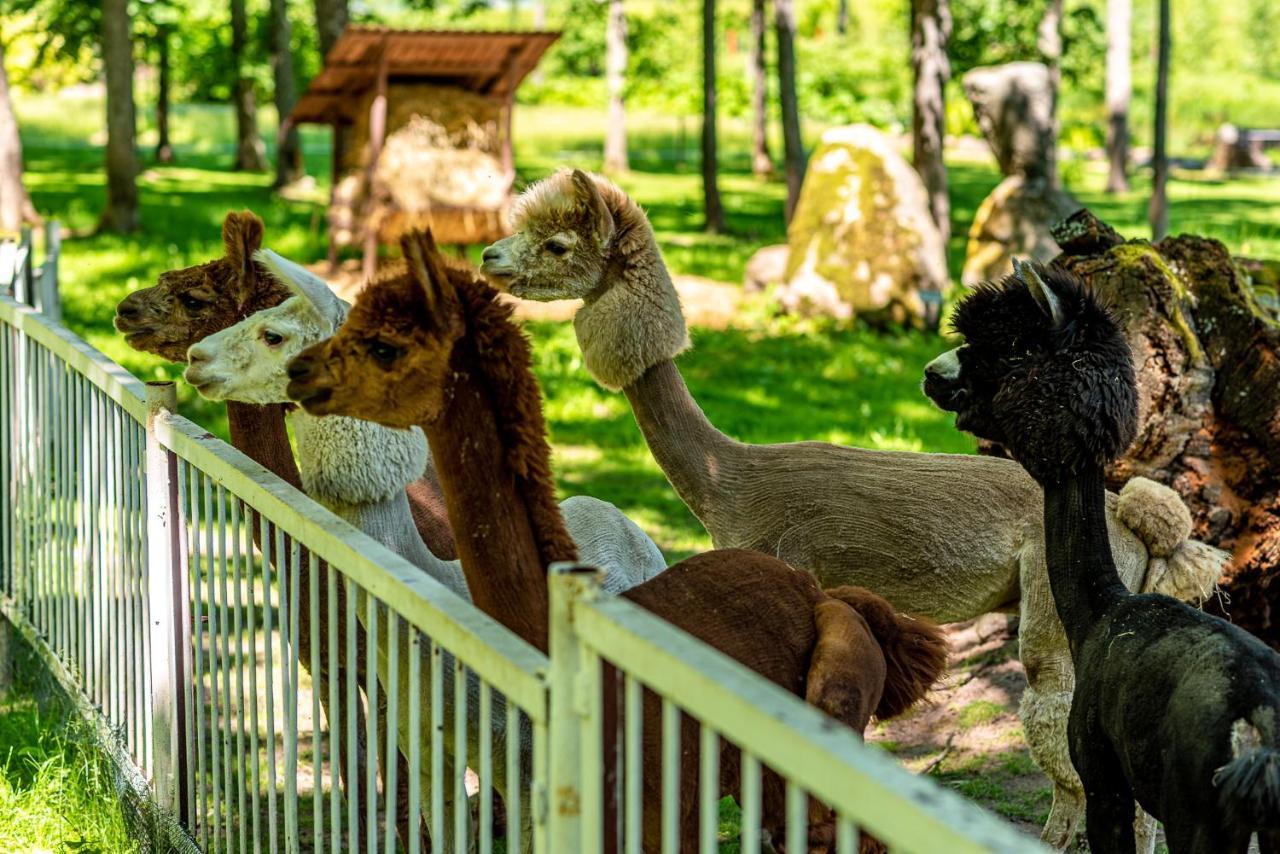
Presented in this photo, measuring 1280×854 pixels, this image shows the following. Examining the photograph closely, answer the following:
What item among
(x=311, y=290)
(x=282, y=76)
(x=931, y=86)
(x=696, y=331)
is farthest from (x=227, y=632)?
(x=282, y=76)

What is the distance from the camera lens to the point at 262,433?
4.61 metres

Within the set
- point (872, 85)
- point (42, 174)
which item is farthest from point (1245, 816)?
point (872, 85)

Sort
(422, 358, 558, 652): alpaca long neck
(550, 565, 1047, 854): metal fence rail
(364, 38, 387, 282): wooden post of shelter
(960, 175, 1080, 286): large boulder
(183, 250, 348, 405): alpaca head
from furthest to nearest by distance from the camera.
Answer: (364, 38, 387, 282): wooden post of shelter, (960, 175, 1080, 286): large boulder, (183, 250, 348, 405): alpaca head, (422, 358, 558, 652): alpaca long neck, (550, 565, 1047, 854): metal fence rail

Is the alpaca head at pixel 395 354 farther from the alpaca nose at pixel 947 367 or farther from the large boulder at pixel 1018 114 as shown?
the large boulder at pixel 1018 114

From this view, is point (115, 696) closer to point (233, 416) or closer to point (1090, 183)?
point (233, 416)

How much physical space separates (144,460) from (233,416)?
1.12 ft

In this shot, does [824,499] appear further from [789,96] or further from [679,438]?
[789,96]

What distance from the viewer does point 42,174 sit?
25.9 m

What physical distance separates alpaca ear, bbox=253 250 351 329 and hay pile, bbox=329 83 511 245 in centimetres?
1009

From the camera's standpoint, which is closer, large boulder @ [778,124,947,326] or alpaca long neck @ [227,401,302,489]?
alpaca long neck @ [227,401,302,489]

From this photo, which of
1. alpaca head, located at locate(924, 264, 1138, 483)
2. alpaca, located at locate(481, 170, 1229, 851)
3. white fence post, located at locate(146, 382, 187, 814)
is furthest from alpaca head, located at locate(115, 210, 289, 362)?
alpaca head, located at locate(924, 264, 1138, 483)

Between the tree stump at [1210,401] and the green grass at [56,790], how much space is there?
3844mm

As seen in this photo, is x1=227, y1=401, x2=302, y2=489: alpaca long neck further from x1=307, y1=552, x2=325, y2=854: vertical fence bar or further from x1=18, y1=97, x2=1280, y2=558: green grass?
x1=18, y1=97, x2=1280, y2=558: green grass

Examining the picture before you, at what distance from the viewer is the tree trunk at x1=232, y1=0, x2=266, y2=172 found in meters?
26.3
